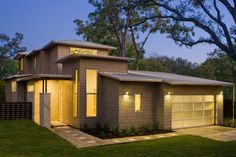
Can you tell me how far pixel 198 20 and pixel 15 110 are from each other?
12.5 m

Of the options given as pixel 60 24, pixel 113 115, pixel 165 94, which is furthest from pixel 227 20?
pixel 60 24

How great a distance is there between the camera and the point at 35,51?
22.2 metres

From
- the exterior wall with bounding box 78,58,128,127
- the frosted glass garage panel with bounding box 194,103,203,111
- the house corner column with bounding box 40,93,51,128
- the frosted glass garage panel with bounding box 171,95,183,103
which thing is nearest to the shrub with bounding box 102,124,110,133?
the exterior wall with bounding box 78,58,128,127

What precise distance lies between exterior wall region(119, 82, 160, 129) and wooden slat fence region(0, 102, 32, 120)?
22.0ft

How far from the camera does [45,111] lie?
1545 cm

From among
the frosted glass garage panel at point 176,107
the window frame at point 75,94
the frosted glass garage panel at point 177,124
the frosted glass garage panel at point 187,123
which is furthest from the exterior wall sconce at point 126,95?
the frosted glass garage panel at point 187,123

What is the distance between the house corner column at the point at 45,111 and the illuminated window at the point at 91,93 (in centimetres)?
208

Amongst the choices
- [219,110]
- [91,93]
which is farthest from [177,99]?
[91,93]

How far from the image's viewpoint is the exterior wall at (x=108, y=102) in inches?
589

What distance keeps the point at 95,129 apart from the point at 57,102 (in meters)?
4.24

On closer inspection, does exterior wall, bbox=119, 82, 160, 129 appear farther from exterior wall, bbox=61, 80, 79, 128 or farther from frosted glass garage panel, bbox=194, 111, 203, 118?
frosted glass garage panel, bbox=194, 111, 203, 118

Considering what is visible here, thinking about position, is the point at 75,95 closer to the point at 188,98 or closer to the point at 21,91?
the point at 188,98

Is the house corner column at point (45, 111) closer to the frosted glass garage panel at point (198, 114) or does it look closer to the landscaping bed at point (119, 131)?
the landscaping bed at point (119, 131)

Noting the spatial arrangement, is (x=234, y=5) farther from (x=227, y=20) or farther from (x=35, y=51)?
(x=35, y=51)
